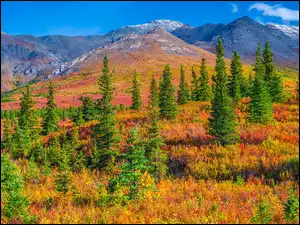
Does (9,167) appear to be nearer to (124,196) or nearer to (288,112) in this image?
(124,196)

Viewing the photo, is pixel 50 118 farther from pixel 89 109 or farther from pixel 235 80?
pixel 235 80

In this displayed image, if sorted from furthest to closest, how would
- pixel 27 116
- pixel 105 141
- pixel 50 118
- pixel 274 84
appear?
pixel 50 118, pixel 274 84, pixel 27 116, pixel 105 141

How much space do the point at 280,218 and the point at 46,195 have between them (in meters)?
7.00

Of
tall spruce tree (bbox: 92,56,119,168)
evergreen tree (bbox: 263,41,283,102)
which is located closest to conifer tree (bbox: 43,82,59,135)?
tall spruce tree (bbox: 92,56,119,168)

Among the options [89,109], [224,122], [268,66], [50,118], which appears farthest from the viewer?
[89,109]

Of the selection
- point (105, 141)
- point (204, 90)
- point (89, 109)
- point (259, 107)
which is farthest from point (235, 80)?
point (105, 141)

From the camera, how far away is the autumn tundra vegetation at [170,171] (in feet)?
22.7

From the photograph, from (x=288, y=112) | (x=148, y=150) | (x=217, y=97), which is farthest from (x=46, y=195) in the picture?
(x=288, y=112)

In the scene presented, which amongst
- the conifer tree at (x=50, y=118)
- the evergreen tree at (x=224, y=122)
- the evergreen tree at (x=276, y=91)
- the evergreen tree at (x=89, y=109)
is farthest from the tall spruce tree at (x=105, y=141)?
the evergreen tree at (x=89, y=109)

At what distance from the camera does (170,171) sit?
15664mm

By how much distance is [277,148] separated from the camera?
1617 centimetres

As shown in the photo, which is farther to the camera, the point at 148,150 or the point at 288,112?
the point at 288,112

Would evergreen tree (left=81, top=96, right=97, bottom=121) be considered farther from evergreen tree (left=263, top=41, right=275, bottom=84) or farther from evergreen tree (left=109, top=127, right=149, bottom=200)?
evergreen tree (left=109, top=127, right=149, bottom=200)

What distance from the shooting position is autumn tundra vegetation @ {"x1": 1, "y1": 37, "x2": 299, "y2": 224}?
6906 mm
